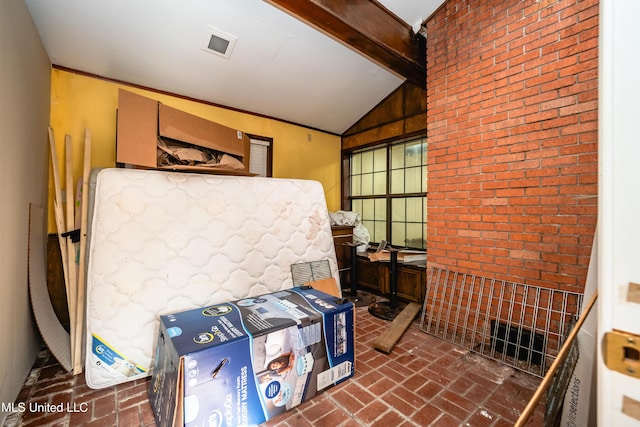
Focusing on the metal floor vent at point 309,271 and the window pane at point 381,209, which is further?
the window pane at point 381,209

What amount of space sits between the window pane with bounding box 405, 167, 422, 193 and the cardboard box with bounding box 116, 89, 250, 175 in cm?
249

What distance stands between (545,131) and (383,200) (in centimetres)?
243

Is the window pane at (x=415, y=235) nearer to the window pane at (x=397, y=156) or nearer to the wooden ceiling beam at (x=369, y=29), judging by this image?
the window pane at (x=397, y=156)

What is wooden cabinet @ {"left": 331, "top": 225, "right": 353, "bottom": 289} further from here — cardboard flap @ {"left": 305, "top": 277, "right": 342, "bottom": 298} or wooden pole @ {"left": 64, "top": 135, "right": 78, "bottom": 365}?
wooden pole @ {"left": 64, "top": 135, "right": 78, "bottom": 365}

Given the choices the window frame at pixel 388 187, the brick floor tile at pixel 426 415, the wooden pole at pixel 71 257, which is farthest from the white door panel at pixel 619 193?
the window frame at pixel 388 187

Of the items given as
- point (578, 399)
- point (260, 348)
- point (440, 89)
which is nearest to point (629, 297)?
point (578, 399)

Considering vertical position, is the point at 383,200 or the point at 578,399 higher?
the point at 383,200

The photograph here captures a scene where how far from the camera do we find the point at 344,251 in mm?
3955

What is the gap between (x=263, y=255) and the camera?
7.66 ft

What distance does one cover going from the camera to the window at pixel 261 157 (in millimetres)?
3883

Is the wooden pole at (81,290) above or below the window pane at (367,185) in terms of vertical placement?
below

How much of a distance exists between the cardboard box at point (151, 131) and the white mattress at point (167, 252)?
0.14 m

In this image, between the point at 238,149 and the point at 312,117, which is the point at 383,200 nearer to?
the point at 312,117

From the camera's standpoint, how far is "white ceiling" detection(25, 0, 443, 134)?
218 cm
